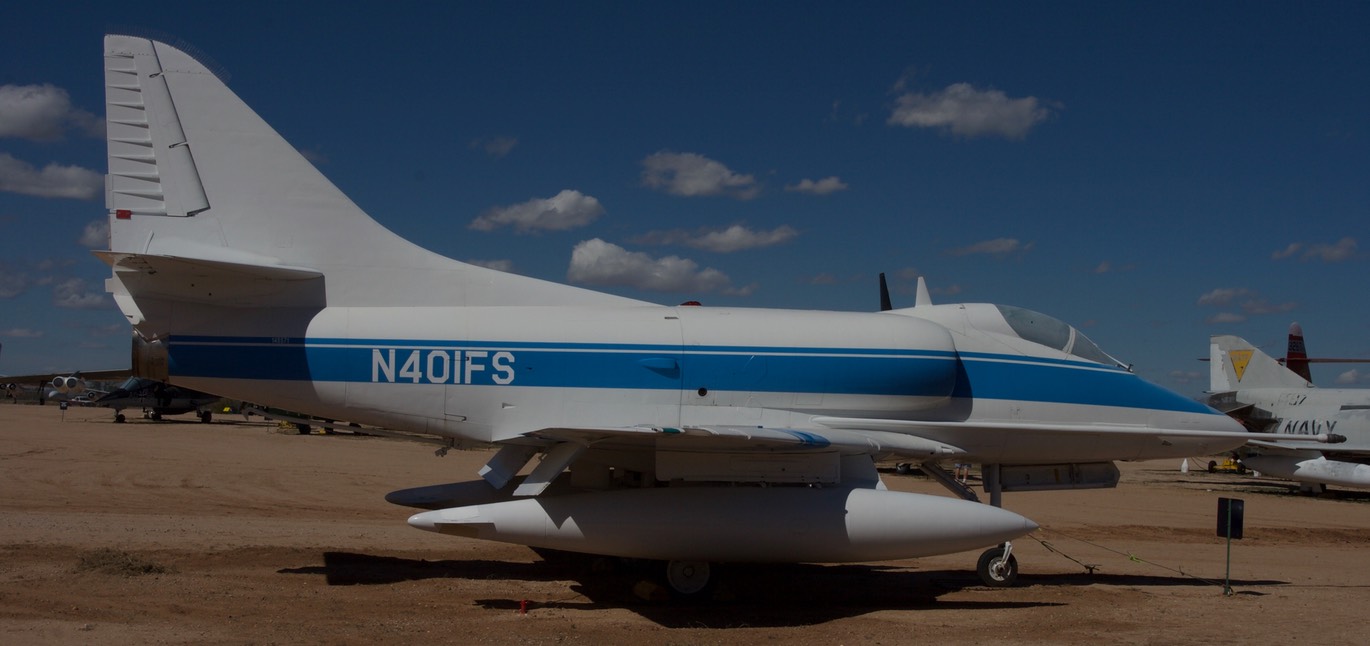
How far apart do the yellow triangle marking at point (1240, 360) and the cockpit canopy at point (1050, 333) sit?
78.3 feet

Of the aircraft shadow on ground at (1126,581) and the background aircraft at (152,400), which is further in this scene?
the background aircraft at (152,400)

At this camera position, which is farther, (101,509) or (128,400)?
(128,400)

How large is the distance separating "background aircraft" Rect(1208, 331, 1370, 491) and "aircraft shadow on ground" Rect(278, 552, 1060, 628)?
18.5 metres

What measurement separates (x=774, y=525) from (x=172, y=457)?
22552 millimetres

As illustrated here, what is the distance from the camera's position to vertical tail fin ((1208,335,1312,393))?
31266 mm

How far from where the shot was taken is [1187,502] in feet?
80.5

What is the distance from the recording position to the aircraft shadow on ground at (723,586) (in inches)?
377

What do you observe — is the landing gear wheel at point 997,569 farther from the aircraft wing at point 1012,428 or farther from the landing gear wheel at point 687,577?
the landing gear wheel at point 687,577

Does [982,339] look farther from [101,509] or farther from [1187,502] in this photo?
[1187,502]

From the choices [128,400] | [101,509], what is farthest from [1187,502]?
[128,400]

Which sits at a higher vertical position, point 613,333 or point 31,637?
point 613,333

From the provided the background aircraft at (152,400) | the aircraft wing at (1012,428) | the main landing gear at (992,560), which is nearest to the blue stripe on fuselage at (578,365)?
the aircraft wing at (1012,428)

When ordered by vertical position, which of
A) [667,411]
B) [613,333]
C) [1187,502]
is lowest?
[1187,502]

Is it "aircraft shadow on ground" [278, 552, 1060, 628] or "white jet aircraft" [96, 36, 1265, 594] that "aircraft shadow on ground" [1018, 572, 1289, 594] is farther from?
Answer: "white jet aircraft" [96, 36, 1265, 594]
